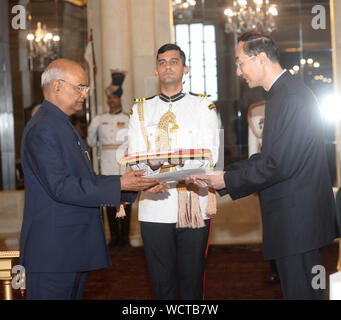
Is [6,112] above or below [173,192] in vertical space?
above

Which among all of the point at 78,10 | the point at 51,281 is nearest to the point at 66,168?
the point at 51,281

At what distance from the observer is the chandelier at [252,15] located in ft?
25.2

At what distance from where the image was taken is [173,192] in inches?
121

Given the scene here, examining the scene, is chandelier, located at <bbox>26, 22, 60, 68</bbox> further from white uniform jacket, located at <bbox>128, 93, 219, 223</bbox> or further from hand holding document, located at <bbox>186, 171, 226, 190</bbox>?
hand holding document, located at <bbox>186, 171, 226, 190</bbox>

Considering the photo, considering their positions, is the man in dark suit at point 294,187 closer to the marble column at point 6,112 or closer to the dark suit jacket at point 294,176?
the dark suit jacket at point 294,176

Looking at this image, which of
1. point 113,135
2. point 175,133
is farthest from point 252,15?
point 175,133

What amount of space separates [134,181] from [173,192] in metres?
0.58

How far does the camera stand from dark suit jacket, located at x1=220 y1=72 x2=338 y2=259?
8.09 feet

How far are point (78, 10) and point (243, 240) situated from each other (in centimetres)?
446

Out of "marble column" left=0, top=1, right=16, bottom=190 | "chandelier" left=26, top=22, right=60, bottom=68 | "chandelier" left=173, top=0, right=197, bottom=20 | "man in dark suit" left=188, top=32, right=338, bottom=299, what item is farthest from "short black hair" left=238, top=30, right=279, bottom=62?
"marble column" left=0, top=1, right=16, bottom=190

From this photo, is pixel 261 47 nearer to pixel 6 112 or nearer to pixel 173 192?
pixel 173 192

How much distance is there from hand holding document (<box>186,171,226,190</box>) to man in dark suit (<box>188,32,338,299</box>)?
Answer: 0.68ft

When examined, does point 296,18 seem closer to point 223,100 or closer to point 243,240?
point 223,100

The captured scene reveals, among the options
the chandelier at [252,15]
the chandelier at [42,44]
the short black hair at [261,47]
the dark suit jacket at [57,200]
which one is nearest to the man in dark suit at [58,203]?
the dark suit jacket at [57,200]
